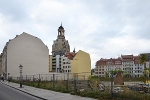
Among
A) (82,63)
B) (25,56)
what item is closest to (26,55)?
(25,56)

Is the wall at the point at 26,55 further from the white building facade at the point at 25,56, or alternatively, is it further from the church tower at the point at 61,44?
the church tower at the point at 61,44

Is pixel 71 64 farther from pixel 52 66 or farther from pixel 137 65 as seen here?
pixel 137 65

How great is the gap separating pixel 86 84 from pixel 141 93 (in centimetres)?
659

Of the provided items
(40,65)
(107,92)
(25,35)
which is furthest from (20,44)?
(107,92)

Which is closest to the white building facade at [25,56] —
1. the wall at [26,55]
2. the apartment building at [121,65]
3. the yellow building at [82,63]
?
the wall at [26,55]

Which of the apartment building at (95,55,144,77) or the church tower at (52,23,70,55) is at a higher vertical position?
the church tower at (52,23,70,55)

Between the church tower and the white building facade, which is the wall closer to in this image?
the white building facade

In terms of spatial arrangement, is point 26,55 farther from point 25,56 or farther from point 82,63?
point 82,63

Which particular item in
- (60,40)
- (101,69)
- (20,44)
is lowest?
(101,69)

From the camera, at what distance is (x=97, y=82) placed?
1756 centimetres

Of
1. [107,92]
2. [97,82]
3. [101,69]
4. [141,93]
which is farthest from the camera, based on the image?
[101,69]

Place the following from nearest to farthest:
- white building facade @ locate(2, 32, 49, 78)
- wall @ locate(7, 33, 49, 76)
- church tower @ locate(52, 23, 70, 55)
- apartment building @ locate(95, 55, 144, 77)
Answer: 1. white building facade @ locate(2, 32, 49, 78)
2. wall @ locate(7, 33, 49, 76)
3. apartment building @ locate(95, 55, 144, 77)
4. church tower @ locate(52, 23, 70, 55)

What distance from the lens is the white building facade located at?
232 ft

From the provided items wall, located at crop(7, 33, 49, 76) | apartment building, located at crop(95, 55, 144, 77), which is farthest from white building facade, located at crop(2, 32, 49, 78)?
apartment building, located at crop(95, 55, 144, 77)
